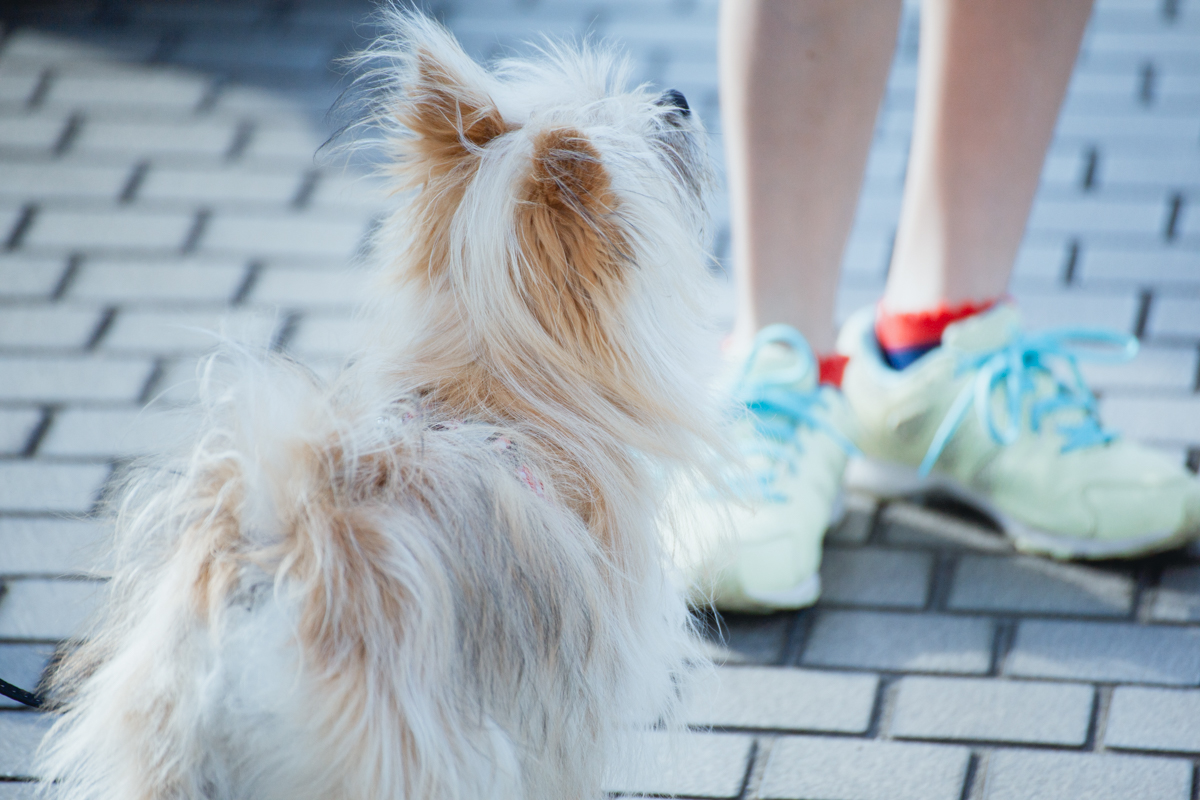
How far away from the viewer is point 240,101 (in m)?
3.54

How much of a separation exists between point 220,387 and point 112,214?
6.60 feet

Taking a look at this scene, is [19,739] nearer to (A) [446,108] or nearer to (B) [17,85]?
(A) [446,108]

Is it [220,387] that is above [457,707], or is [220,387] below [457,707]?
above

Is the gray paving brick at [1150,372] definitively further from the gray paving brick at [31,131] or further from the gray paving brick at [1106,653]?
the gray paving brick at [31,131]

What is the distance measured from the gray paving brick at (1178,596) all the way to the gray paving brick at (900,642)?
0.28 metres

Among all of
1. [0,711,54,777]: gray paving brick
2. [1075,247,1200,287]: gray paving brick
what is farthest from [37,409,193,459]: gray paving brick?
[1075,247,1200,287]: gray paving brick

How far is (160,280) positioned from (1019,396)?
6.71 ft

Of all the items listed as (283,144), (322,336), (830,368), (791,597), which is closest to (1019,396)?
(830,368)

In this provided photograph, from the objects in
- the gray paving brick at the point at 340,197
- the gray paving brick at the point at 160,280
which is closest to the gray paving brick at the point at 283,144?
the gray paving brick at the point at 340,197

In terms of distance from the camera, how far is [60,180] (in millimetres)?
3174

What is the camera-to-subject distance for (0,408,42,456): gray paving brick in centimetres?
228

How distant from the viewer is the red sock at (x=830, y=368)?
2123 mm

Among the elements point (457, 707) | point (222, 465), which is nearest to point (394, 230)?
point (222, 465)

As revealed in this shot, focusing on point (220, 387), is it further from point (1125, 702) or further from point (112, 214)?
point (112, 214)
